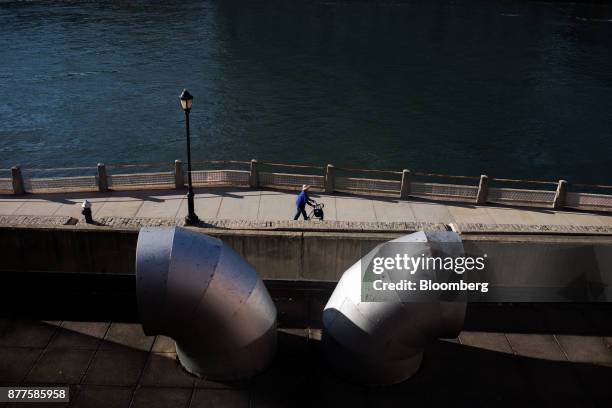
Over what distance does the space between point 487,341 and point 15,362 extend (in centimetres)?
678

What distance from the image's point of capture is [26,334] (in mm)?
9484

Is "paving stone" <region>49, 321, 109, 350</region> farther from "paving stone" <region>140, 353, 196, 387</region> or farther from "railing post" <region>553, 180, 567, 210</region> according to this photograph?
"railing post" <region>553, 180, 567, 210</region>

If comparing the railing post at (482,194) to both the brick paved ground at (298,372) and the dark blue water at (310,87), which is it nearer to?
the brick paved ground at (298,372)

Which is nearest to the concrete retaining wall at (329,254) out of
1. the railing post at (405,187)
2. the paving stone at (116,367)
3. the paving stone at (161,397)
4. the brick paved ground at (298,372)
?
the brick paved ground at (298,372)

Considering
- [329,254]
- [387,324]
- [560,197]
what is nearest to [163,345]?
[329,254]

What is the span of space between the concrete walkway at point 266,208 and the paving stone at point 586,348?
11.5 metres

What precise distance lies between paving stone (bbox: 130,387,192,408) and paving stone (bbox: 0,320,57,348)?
1879 mm

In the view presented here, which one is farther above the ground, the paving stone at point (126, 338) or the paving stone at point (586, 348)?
the paving stone at point (586, 348)

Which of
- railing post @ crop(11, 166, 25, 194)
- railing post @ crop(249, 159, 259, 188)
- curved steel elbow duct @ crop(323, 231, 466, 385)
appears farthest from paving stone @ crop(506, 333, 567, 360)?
railing post @ crop(11, 166, 25, 194)

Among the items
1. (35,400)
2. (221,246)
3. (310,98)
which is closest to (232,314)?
(221,246)

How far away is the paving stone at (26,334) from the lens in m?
9.27

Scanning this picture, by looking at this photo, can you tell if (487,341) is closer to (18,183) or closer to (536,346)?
(536,346)

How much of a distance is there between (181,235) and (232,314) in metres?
1.15

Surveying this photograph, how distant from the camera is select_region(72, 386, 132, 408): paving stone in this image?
8227mm
